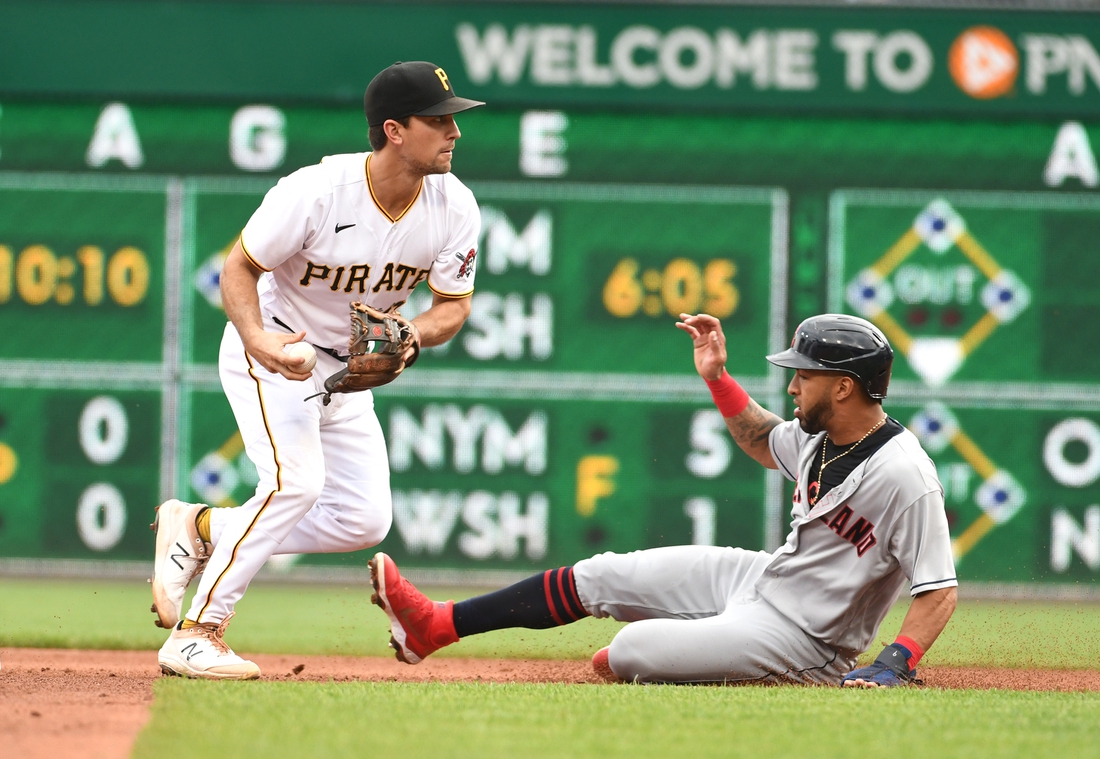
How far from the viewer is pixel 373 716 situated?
300 cm

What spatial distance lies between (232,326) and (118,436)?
269 centimetres

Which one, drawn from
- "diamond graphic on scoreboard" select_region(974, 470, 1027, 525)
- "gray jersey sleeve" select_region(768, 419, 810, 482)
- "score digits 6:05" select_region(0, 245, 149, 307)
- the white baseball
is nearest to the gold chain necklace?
"gray jersey sleeve" select_region(768, 419, 810, 482)

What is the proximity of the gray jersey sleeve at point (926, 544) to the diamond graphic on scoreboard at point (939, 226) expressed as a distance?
10.4ft

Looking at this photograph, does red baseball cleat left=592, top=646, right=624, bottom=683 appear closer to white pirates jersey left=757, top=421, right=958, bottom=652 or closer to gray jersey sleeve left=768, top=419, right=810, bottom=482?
white pirates jersey left=757, top=421, right=958, bottom=652

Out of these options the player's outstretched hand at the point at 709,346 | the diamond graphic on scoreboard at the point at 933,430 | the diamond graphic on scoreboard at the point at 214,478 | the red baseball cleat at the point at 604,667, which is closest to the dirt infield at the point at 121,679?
the red baseball cleat at the point at 604,667

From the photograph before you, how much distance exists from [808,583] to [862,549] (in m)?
0.18

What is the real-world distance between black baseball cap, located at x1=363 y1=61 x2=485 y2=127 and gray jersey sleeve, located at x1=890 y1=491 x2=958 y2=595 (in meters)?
1.56

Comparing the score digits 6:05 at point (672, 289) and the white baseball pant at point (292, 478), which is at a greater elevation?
the score digits 6:05 at point (672, 289)

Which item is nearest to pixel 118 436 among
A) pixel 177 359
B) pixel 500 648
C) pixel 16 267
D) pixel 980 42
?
pixel 177 359

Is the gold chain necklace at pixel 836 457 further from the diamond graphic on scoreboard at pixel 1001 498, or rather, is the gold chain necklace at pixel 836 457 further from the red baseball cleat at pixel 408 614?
the diamond graphic on scoreboard at pixel 1001 498

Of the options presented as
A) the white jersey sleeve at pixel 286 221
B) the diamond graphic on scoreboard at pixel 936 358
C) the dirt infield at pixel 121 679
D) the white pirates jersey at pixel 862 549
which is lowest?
the dirt infield at pixel 121 679

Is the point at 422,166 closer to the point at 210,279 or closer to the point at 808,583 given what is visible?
the point at 808,583

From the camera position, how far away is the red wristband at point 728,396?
4109 mm

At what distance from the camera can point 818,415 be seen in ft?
12.4
